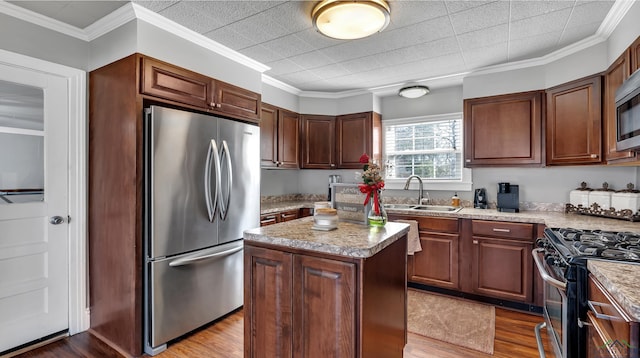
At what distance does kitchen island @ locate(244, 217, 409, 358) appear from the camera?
1.44 m

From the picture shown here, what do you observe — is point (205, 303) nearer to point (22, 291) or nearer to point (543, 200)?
point (22, 291)

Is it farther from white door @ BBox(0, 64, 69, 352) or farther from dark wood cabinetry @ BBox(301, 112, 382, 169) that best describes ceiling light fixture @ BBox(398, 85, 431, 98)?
white door @ BBox(0, 64, 69, 352)

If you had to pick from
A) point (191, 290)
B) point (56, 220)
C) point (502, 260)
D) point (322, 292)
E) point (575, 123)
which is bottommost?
point (191, 290)

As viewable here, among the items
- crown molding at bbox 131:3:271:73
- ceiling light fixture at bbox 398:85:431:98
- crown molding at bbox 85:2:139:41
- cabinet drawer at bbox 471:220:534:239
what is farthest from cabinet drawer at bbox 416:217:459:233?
crown molding at bbox 85:2:139:41

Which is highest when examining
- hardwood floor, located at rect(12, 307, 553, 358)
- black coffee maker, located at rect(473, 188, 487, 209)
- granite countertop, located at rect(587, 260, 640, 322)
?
black coffee maker, located at rect(473, 188, 487, 209)

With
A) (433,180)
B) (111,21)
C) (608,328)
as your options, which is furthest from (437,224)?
(111,21)

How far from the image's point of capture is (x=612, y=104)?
2.38 m

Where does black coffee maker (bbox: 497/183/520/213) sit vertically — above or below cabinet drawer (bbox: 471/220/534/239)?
above

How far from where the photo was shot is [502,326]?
2600 millimetres

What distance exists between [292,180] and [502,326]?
3.10m

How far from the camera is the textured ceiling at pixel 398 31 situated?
84.0 inches

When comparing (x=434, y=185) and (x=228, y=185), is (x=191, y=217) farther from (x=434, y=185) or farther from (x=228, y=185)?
(x=434, y=185)

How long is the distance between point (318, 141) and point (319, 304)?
3079 mm

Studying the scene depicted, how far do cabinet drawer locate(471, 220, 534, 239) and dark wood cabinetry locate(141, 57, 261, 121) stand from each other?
251 centimetres
